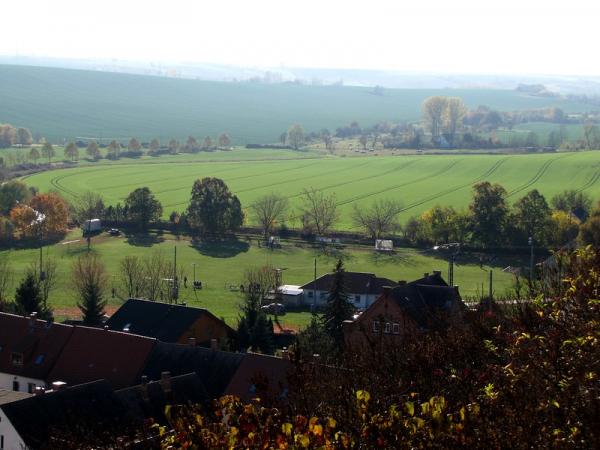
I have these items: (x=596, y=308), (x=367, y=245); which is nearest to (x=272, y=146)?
(x=367, y=245)

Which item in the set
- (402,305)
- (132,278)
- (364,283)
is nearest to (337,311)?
(402,305)

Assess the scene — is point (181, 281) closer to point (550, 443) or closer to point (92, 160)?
point (550, 443)

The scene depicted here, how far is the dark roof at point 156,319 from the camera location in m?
31.5

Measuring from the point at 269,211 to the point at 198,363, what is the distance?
40.0 metres

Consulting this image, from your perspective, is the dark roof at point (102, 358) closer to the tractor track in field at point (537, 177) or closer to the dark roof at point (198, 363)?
the dark roof at point (198, 363)

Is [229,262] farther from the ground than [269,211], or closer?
closer

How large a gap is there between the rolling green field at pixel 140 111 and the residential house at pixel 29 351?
104 m

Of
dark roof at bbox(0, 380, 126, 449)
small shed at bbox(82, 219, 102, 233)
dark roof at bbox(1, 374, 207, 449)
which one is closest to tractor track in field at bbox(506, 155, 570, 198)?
small shed at bbox(82, 219, 102, 233)

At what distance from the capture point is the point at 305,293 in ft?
150

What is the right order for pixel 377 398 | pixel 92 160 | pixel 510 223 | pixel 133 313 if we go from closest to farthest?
pixel 377 398 < pixel 133 313 < pixel 510 223 < pixel 92 160

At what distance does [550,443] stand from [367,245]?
52627 millimetres

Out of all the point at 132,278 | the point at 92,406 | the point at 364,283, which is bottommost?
the point at 132,278

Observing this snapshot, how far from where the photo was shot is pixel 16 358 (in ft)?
93.8

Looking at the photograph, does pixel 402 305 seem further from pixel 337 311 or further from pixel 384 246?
pixel 384 246
